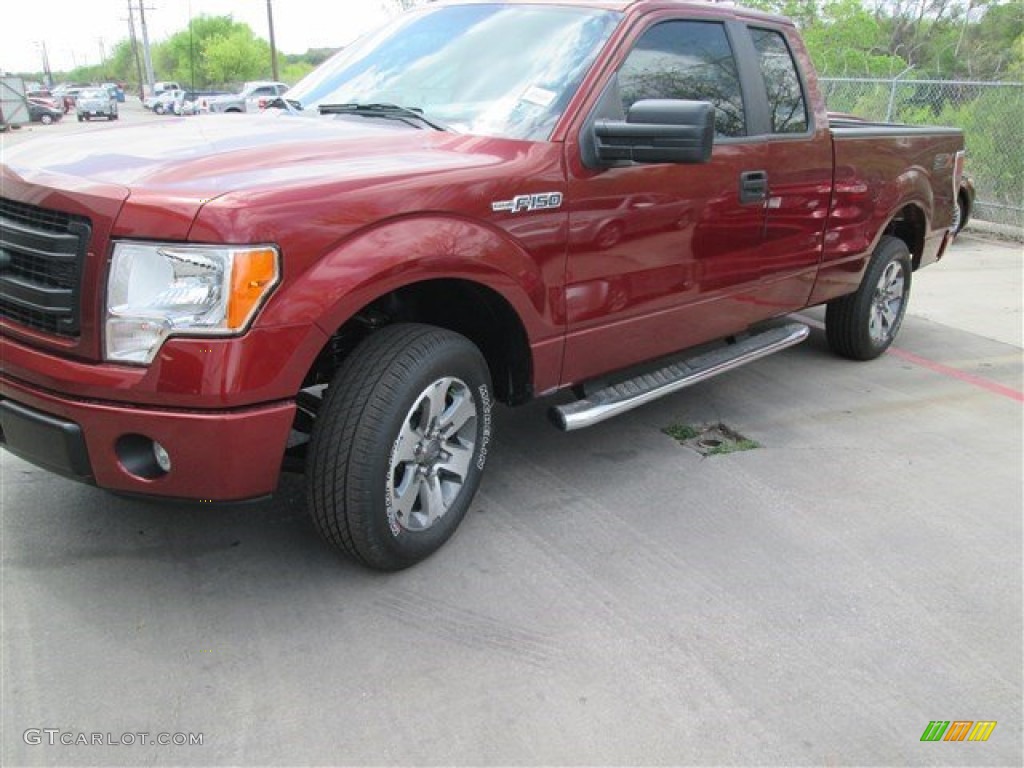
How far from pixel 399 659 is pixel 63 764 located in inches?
35.9

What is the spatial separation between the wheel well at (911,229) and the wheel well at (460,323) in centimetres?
340

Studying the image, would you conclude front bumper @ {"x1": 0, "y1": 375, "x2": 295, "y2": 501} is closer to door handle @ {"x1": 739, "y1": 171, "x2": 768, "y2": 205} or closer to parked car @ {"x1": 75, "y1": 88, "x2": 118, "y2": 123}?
door handle @ {"x1": 739, "y1": 171, "x2": 768, "y2": 205}

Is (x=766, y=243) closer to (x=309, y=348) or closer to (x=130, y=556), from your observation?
(x=309, y=348)

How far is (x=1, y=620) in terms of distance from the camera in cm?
272

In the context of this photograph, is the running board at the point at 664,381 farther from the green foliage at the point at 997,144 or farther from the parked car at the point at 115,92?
the parked car at the point at 115,92

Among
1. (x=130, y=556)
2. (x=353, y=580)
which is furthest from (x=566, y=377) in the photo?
(x=130, y=556)

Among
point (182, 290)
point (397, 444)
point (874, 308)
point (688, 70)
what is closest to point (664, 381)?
point (688, 70)

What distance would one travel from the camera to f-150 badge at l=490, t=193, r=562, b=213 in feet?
9.76

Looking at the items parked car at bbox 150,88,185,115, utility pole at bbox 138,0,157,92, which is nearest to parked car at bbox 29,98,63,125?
parked car at bbox 150,88,185,115

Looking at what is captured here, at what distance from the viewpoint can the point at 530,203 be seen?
307cm

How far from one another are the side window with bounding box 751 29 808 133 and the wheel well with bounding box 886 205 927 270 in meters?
1.45

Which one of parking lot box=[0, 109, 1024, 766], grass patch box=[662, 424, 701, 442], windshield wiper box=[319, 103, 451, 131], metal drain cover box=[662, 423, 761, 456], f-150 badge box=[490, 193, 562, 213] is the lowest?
metal drain cover box=[662, 423, 761, 456]

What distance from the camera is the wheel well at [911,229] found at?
5703 mm

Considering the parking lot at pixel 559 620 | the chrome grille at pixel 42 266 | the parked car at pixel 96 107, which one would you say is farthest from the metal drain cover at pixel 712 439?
the parked car at pixel 96 107
